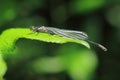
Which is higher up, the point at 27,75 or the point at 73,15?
the point at 73,15

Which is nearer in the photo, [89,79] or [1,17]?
[89,79]

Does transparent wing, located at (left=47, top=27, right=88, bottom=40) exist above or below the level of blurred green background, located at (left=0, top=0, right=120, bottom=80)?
above

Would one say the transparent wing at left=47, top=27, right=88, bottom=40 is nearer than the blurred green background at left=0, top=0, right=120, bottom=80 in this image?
Yes

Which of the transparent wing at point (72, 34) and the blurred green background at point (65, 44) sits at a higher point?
the transparent wing at point (72, 34)

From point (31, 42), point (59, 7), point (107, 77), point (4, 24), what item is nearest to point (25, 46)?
point (31, 42)

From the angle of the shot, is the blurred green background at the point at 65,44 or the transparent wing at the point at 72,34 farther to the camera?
the blurred green background at the point at 65,44

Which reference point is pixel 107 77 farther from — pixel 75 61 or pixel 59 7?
pixel 59 7

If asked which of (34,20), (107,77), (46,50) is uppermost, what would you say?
(34,20)

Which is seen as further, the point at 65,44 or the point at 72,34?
the point at 65,44
